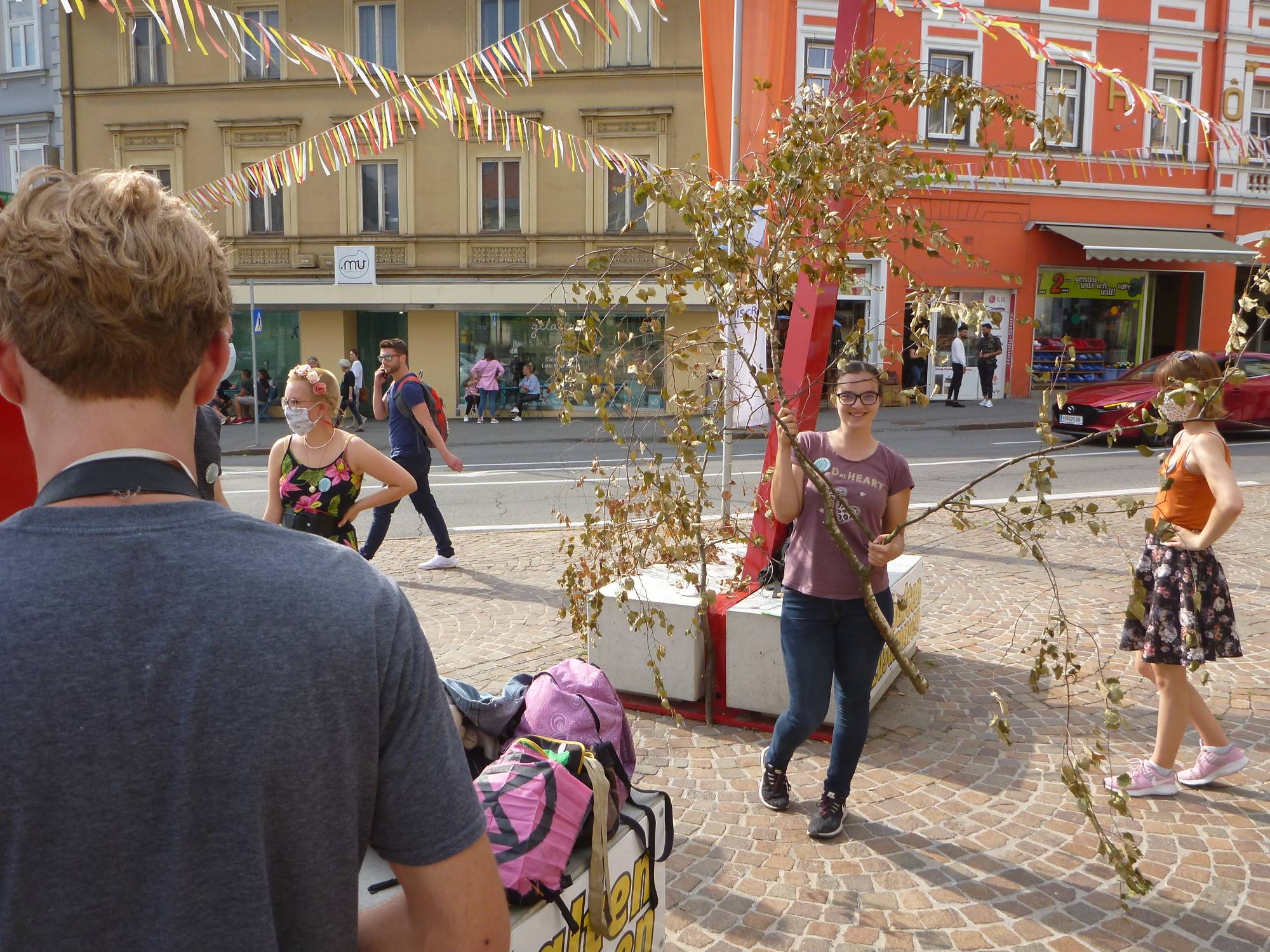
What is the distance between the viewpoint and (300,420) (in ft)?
17.0

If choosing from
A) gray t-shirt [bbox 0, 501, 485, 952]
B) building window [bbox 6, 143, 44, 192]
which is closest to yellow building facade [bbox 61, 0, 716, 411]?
building window [bbox 6, 143, 44, 192]

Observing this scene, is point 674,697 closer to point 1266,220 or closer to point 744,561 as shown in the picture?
point 744,561

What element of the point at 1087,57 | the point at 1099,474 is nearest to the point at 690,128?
the point at 1099,474

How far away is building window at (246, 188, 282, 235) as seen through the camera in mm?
25609

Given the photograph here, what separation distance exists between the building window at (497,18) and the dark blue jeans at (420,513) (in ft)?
62.3

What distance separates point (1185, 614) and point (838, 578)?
5.16 feet

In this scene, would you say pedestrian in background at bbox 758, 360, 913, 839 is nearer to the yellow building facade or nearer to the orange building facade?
the orange building facade

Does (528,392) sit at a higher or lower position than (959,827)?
higher

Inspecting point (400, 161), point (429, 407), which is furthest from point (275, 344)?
point (429, 407)

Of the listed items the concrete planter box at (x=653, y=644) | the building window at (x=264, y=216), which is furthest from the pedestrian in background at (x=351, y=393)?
the concrete planter box at (x=653, y=644)

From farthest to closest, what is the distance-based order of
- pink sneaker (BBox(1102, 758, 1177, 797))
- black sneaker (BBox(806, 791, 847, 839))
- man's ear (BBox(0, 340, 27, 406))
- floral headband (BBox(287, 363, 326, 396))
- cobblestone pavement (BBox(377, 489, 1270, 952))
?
floral headband (BBox(287, 363, 326, 396))
pink sneaker (BBox(1102, 758, 1177, 797))
black sneaker (BBox(806, 791, 847, 839))
cobblestone pavement (BBox(377, 489, 1270, 952))
man's ear (BBox(0, 340, 27, 406))

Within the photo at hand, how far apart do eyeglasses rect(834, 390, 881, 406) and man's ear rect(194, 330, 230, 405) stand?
2.90 metres

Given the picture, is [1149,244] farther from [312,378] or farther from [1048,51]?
[312,378]

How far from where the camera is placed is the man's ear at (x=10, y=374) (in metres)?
1.18
